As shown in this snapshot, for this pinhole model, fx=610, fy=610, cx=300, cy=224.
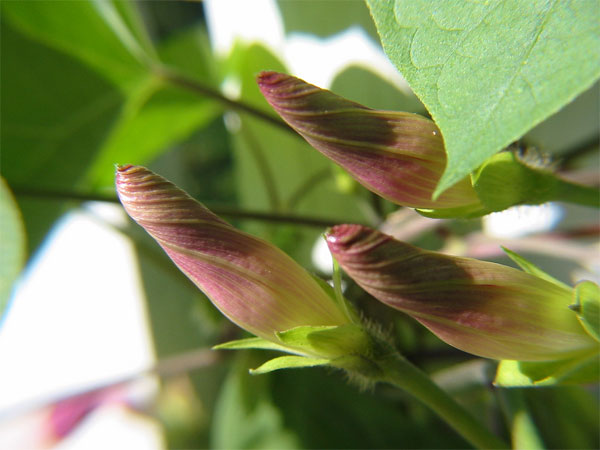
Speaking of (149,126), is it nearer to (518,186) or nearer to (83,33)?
(83,33)

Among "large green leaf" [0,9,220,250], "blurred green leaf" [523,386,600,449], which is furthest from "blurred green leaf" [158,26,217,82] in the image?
"blurred green leaf" [523,386,600,449]

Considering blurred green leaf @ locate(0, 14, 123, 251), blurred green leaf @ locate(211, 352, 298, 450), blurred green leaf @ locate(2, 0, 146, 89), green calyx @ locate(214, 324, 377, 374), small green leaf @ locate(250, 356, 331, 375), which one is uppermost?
blurred green leaf @ locate(2, 0, 146, 89)

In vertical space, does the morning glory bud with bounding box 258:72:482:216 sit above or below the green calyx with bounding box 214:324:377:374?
above

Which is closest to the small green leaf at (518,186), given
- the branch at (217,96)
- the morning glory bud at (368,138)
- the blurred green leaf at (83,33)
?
the morning glory bud at (368,138)

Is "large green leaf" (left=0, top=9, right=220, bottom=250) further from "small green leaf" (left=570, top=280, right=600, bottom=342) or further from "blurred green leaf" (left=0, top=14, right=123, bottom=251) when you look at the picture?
"small green leaf" (left=570, top=280, right=600, bottom=342)

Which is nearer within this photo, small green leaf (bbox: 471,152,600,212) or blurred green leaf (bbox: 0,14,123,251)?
small green leaf (bbox: 471,152,600,212)

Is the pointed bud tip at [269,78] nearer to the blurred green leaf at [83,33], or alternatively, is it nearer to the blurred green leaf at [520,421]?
the blurred green leaf at [520,421]
